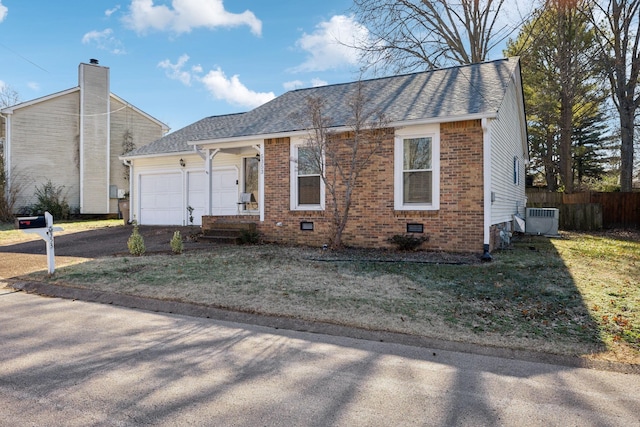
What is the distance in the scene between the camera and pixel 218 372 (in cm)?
363

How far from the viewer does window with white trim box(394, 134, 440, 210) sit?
9977 mm

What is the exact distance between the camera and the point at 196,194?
1603 cm

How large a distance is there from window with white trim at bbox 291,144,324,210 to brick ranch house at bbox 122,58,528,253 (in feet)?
0.09

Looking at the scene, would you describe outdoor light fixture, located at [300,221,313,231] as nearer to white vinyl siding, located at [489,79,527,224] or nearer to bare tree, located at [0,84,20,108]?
white vinyl siding, located at [489,79,527,224]

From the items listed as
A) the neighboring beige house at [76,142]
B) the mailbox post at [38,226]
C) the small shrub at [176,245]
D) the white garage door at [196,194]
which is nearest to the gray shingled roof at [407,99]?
the white garage door at [196,194]

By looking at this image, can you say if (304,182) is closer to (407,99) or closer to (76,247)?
(407,99)

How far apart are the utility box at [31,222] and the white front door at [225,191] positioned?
7.75 metres

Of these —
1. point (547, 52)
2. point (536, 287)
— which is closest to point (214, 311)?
point (536, 287)

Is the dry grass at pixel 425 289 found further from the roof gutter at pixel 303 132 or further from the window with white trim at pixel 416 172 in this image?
the roof gutter at pixel 303 132

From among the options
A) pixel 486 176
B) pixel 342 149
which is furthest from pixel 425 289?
pixel 342 149

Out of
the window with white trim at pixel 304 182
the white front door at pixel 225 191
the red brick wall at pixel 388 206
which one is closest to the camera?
the red brick wall at pixel 388 206

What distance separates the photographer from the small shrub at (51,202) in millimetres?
20406

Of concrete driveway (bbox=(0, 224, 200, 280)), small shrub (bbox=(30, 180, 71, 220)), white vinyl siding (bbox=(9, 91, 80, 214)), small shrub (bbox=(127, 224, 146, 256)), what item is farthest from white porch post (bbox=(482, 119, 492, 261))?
white vinyl siding (bbox=(9, 91, 80, 214))

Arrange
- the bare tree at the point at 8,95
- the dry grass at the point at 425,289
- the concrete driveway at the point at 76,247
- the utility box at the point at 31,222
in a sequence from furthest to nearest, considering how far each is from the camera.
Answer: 1. the bare tree at the point at 8,95
2. the concrete driveway at the point at 76,247
3. the utility box at the point at 31,222
4. the dry grass at the point at 425,289
